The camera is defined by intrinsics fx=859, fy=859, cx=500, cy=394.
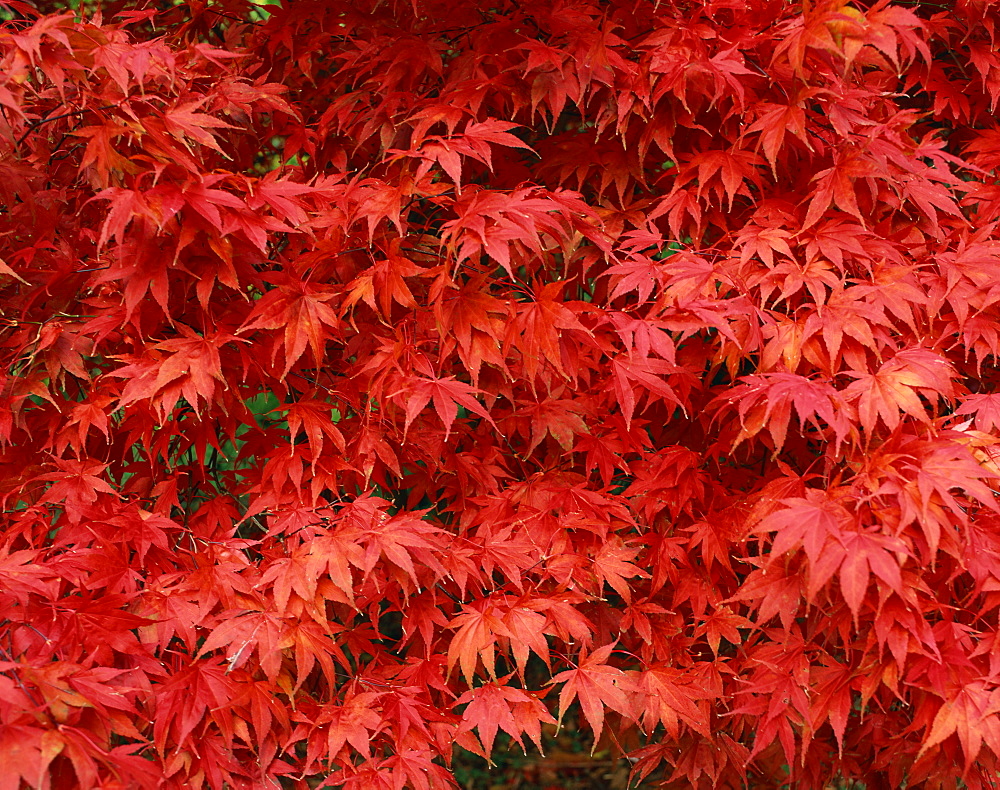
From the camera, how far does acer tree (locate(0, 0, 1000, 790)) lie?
1.57m

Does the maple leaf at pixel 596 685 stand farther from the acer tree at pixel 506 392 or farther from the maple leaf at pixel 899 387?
the maple leaf at pixel 899 387

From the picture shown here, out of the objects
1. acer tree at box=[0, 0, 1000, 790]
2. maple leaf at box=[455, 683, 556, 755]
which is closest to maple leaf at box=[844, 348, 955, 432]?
acer tree at box=[0, 0, 1000, 790]

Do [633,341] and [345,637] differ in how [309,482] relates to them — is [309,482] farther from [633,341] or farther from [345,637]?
[633,341]

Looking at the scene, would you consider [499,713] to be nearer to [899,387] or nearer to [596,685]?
[596,685]

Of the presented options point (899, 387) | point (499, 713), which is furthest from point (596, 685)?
point (899, 387)

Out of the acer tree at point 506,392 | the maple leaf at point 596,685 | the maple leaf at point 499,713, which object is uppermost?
the acer tree at point 506,392

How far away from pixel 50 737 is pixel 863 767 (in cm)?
184

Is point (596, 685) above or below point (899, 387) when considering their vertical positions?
below

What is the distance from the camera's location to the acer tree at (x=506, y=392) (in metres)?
1.57

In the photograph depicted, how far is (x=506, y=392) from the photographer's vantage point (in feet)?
6.23

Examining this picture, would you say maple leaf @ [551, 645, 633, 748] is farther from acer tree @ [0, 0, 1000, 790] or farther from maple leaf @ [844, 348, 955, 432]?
maple leaf @ [844, 348, 955, 432]

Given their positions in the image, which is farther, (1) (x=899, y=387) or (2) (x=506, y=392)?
(2) (x=506, y=392)

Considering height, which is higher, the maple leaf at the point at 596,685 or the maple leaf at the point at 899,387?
the maple leaf at the point at 899,387

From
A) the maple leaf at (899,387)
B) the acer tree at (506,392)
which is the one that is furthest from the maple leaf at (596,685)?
the maple leaf at (899,387)
